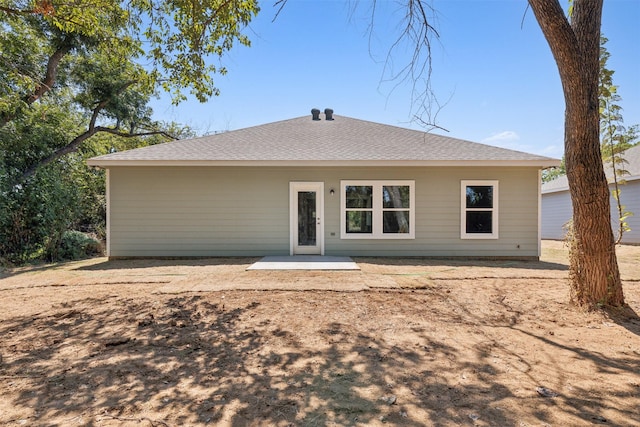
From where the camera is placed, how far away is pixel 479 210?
27.0 ft

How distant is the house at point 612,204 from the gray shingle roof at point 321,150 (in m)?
6.30

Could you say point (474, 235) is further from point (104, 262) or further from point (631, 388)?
point (104, 262)

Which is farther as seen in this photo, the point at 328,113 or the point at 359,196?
the point at 328,113

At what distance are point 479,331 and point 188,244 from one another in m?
7.17

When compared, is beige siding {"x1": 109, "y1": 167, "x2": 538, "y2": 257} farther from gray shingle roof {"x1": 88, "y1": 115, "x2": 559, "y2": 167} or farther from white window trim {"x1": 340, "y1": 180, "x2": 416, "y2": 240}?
gray shingle roof {"x1": 88, "y1": 115, "x2": 559, "y2": 167}

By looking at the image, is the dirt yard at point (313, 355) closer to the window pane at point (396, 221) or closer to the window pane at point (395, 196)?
the window pane at point (396, 221)

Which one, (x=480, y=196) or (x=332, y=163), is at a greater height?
(x=332, y=163)

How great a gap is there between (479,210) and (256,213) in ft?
19.3

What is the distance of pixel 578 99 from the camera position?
3793 mm

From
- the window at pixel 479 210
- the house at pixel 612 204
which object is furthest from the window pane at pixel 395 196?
the house at pixel 612 204

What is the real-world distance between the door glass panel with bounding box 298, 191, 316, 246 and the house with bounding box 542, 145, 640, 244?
9854mm

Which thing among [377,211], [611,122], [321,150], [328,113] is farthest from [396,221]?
[328,113]

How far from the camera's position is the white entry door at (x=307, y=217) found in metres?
8.34

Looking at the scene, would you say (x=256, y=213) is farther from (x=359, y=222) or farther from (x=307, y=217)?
(x=359, y=222)
